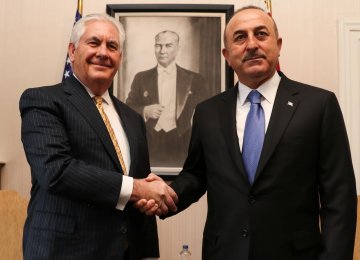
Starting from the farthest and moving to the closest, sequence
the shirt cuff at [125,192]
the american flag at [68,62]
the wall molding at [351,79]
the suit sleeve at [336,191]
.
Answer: the wall molding at [351,79] → the american flag at [68,62] → the shirt cuff at [125,192] → the suit sleeve at [336,191]

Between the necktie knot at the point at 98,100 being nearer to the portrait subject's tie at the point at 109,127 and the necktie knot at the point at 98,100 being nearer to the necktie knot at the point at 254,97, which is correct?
the portrait subject's tie at the point at 109,127

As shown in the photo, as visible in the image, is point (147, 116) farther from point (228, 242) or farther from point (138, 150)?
point (228, 242)

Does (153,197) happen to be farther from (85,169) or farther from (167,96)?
(167,96)

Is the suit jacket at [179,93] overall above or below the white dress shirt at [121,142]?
above

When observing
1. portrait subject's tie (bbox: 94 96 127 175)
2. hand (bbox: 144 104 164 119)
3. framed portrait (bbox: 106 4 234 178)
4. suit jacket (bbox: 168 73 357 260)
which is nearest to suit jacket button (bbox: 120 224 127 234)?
portrait subject's tie (bbox: 94 96 127 175)

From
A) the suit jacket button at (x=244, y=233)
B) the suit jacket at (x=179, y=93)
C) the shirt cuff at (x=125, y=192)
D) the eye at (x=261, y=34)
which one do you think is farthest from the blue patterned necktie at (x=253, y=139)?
the suit jacket at (x=179, y=93)

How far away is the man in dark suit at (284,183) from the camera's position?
1734 mm

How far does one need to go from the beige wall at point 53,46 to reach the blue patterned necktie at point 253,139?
153 centimetres

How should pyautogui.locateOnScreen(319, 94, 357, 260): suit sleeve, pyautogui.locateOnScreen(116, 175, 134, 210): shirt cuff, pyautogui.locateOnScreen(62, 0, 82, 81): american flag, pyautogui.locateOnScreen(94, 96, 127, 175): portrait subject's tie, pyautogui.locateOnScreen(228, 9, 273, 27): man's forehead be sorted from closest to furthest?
pyautogui.locateOnScreen(319, 94, 357, 260): suit sleeve
pyautogui.locateOnScreen(116, 175, 134, 210): shirt cuff
pyautogui.locateOnScreen(94, 96, 127, 175): portrait subject's tie
pyautogui.locateOnScreen(228, 9, 273, 27): man's forehead
pyautogui.locateOnScreen(62, 0, 82, 81): american flag

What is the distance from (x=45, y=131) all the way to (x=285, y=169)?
1.00 meters

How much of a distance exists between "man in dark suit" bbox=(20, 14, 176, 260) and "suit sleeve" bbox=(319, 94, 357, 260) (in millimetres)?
710

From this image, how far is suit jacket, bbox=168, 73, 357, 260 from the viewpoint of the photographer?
1732 millimetres

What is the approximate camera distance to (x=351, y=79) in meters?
3.32

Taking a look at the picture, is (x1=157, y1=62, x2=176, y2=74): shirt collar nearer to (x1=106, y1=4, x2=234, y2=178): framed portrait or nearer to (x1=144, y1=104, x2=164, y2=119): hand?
(x1=106, y1=4, x2=234, y2=178): framed portrait
